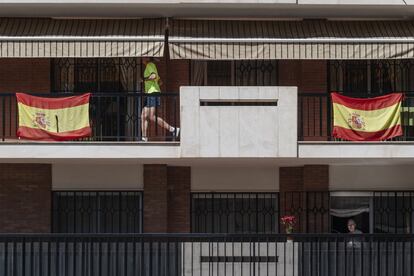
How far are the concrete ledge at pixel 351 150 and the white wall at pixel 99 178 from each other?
3.81 m

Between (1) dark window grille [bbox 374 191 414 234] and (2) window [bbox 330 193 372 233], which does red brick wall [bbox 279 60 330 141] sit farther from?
(1) dark window grille [bbox 374 191 414 234]

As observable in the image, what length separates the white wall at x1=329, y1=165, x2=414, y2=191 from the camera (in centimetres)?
1942

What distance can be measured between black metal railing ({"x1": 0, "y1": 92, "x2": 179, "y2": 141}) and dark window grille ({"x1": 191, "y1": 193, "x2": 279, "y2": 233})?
1817 millimetres

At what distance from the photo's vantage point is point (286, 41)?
17969 mm

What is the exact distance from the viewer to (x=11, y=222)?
19359mm

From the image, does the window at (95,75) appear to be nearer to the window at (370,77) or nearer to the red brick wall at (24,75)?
the red brick wall at (24,75)

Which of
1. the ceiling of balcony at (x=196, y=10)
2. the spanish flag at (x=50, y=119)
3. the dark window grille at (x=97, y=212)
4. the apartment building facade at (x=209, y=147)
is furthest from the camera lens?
the dark window grille at (x=97, y=212)

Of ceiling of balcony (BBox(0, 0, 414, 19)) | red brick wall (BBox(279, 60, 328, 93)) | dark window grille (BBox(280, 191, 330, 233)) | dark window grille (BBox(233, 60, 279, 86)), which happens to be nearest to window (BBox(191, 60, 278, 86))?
dark window grille (BBox(233, 60, 279, 86))

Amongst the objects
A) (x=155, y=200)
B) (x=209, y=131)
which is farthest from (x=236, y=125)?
(x=155, y=200)

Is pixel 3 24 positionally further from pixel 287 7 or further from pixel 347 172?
pixel 347 172

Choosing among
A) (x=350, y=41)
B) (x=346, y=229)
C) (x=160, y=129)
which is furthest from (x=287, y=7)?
(x=346, y=229)

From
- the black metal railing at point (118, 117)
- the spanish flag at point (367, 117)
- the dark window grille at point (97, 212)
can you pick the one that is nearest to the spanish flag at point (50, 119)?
the black metal railing at point (118, 117)

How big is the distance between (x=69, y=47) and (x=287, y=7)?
414 centimetres

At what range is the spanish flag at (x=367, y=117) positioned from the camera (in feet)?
58.0
